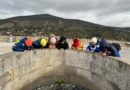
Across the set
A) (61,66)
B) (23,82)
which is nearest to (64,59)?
(61,66)

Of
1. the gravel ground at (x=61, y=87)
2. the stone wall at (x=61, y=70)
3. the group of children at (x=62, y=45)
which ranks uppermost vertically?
the group of children at (x=62, y=45)

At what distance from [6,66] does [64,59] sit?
351cm

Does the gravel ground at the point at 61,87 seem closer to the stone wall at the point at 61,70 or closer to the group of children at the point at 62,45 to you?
the stone wall at the point at 61,70

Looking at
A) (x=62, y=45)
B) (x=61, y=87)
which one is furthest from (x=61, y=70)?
(x=62, y=45)

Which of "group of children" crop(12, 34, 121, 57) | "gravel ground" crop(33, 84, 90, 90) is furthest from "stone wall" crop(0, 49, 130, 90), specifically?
"group of children" crop(12, 34, 121, 57)

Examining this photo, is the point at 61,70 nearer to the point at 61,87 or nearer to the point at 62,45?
the point at 61,87

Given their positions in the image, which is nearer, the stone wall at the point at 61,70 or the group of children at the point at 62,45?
the stone wall at the point at 61,70

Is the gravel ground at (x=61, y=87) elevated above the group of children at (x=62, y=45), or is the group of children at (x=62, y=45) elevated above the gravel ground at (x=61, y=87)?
the group of children at (x=62, y=45)

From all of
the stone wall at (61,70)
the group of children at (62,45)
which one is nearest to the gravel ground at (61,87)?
the stone wall at (61,70)

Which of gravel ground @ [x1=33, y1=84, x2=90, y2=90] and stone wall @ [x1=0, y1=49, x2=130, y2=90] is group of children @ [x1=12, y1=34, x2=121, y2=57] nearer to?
stone wall @ [x1=0, y1=49, x2=130, y2=90]

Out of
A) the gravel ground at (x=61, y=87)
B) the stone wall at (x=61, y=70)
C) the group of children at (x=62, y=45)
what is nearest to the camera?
the stone wall at (x=61, y=70)

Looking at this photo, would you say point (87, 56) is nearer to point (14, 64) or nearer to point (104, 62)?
point (104, 62)

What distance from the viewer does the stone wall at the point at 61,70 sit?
12.1 metres

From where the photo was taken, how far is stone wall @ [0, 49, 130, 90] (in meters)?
12.1
